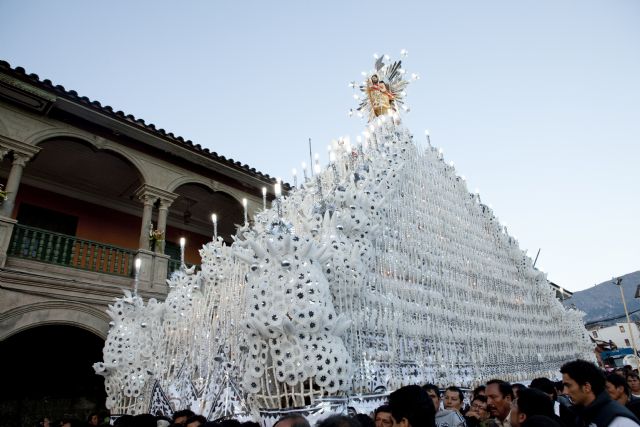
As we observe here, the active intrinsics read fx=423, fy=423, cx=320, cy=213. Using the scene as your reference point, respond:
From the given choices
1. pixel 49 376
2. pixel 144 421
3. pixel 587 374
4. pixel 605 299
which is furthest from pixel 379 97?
pixel 605 299

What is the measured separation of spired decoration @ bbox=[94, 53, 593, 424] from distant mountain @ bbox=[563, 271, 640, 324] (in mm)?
54812

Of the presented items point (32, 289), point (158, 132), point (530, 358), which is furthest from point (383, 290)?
point (158, 132)

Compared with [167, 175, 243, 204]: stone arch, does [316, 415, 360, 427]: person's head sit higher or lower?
Answer: lower

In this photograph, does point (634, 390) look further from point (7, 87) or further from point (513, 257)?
point (7, 87)

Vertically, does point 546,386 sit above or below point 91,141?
below

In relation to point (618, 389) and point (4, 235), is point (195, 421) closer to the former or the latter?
point (618, 389)

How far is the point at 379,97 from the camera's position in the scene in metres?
11.5

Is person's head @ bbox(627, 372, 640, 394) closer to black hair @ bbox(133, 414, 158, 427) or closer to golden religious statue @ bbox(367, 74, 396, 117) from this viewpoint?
black hair @ bbox(133, 414, 158, 427)

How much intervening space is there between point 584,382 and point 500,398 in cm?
69

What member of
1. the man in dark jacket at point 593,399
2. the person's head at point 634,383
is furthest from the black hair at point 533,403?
the person's head at point 634,383

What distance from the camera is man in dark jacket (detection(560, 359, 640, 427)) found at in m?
2.65

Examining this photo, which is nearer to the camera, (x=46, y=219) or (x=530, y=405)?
(x=530, y=405)

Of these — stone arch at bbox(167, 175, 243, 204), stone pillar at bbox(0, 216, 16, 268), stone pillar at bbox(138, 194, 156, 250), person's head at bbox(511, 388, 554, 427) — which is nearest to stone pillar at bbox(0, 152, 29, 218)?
stone pillar at bbox(0, 216, 16, 268)

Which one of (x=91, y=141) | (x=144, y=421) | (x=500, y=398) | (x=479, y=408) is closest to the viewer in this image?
(x=144, y=421)
